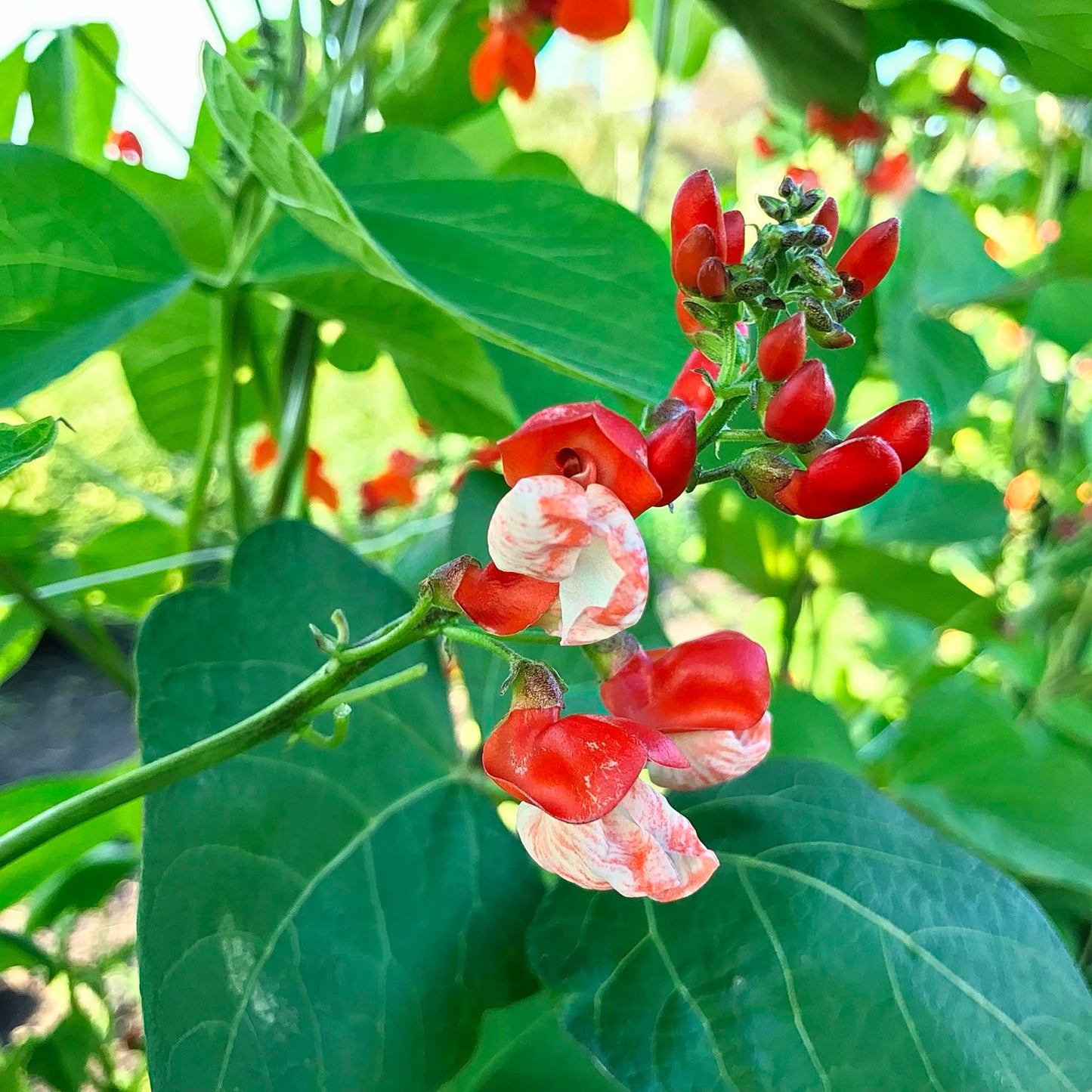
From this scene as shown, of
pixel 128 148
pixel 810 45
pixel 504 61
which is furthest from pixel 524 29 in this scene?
pixel 128 148

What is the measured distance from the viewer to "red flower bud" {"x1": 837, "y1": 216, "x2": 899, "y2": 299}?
0.28 m

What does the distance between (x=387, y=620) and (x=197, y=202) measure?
405mm

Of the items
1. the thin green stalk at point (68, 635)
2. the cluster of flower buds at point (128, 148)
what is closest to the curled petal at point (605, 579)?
the thin green stalk at point (68, 635)

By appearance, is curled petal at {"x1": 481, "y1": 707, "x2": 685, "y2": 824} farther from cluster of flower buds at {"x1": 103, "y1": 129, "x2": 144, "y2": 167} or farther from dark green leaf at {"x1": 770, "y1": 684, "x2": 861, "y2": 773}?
cluster of flower buds at {"x1": 103, "y1": 129, "x2": 144, "y2": 167}

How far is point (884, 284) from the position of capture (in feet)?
2.35

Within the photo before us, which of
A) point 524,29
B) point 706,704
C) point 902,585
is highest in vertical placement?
point 524,29

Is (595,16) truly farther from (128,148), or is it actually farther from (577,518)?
(577,518)

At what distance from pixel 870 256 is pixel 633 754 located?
0.61 feet

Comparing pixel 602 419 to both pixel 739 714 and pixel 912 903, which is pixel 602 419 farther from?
pixel 912 903

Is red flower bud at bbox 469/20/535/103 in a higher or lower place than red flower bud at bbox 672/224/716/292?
higher

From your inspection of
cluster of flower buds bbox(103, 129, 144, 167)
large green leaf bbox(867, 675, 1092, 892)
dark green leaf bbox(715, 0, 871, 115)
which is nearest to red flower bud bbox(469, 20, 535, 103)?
dark green leaf bbox(715, 0, 871, 115)

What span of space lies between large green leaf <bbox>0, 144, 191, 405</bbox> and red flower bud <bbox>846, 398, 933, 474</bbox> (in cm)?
31

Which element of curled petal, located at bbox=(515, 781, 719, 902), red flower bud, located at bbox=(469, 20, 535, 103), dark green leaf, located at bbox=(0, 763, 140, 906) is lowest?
dark green leaf, located at bbox=(0, 763, 140, 906)

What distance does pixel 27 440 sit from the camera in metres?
0.25
